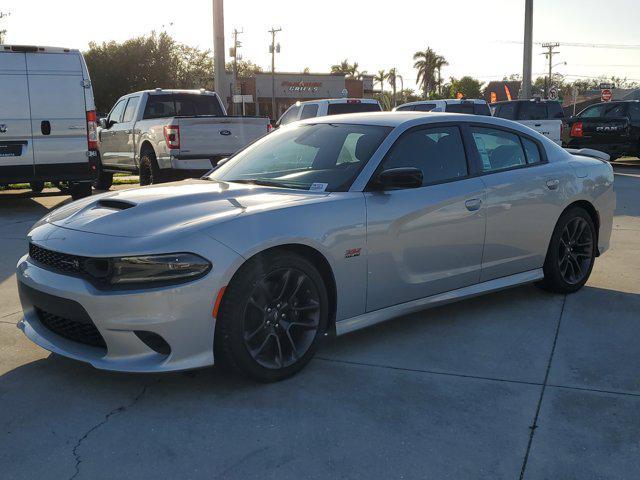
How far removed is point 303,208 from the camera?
4055 millimetres

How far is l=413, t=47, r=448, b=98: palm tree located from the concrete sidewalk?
9408 centimetres

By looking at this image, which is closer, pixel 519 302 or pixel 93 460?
pixel 93 460

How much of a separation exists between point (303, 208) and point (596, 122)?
680 inches

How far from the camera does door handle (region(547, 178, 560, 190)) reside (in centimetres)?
545

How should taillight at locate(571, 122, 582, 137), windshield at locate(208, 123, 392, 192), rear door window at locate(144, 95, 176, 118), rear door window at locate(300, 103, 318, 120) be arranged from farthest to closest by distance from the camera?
taillight at locate(571, 122, 582, 137) → rear door window at locate(300, 103, 318, 120) → rear door window at locate(144, 95, 176, 118) → windshield at locate(208, 123, 392, 192)

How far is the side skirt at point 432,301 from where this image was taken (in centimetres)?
431

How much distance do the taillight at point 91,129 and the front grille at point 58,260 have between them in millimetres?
7259

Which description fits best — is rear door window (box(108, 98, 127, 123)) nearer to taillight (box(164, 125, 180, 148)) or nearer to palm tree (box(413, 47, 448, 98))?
taillight (box(164, 125, 180, 148))

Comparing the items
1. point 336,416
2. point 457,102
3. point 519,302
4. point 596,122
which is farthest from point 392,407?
point 596,122

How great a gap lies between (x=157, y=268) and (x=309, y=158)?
1.65 metres

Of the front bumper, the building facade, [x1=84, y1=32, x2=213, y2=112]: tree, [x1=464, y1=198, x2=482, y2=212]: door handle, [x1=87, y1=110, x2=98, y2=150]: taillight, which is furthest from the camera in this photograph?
the building facade

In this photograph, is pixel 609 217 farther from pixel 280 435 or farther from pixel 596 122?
pixel 596 122

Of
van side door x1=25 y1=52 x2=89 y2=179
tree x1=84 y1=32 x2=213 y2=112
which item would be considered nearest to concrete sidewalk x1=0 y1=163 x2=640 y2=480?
van side door x1=25 y1=52 x2=89 y2=179

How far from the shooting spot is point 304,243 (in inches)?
156
